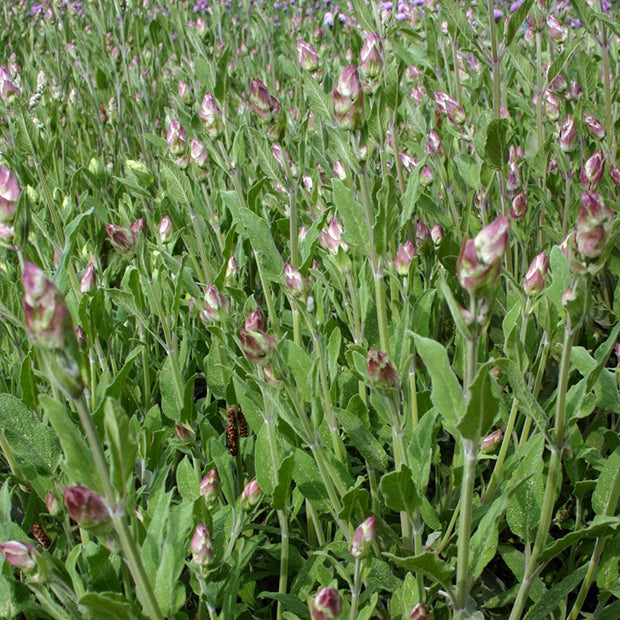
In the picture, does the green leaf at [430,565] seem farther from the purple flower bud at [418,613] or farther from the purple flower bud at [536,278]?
the purple flower bud at [536,278]

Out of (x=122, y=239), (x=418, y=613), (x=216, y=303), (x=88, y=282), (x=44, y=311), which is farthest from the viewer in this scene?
(x=88, y=282)

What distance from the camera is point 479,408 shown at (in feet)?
3.02

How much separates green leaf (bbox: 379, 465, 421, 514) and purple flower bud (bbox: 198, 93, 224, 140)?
1183 millimetres

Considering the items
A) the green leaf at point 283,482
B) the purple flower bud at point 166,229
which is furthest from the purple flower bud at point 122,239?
the green leaf at point 283,482

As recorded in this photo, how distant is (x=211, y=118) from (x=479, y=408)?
1.33 meters

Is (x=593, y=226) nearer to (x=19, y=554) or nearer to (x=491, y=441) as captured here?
(x=491, y=441)

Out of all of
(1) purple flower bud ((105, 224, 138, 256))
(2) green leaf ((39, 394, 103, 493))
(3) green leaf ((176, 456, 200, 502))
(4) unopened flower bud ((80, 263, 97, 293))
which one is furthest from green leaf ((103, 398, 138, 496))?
(4) unopened flower bud ((80, 263, 97, 293))

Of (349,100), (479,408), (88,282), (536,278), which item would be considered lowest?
(88,282)

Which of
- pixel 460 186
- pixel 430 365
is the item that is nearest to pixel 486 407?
pixel 430 365

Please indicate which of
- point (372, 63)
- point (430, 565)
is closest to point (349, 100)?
point (372, 63)

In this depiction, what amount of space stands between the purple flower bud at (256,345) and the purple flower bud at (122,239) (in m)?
0.69

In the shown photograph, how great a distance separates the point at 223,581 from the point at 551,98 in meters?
1.93

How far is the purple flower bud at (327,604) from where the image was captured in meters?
1.05

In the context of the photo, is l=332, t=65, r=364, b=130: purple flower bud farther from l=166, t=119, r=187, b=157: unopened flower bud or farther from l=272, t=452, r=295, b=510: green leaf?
l=166, t=119, r=187, b=157: unopened flower bud
